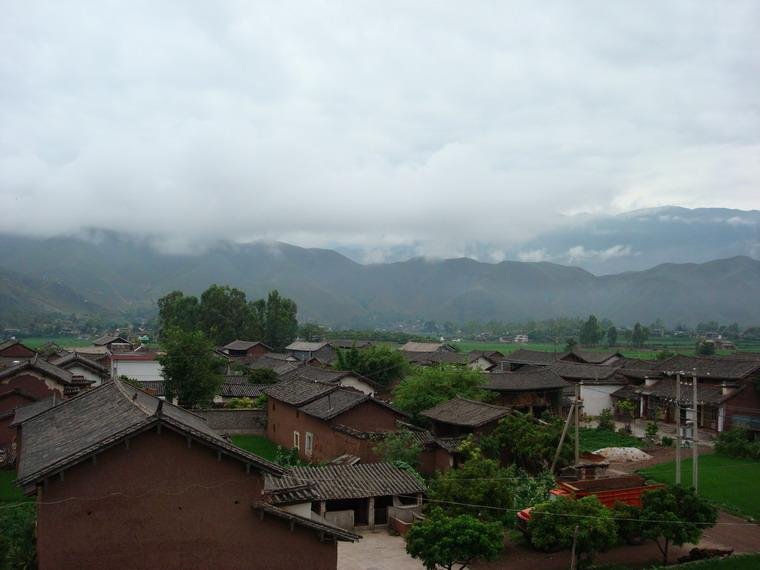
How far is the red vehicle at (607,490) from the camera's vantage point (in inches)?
862

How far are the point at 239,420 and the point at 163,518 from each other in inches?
1154

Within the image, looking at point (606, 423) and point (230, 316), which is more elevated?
point (230, 316)

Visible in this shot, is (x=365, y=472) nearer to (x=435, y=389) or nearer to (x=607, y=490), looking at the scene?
(x=607, y=490)

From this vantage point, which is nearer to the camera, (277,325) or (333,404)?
(333,404)

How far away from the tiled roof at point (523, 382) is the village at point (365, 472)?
A: 0.93 ft

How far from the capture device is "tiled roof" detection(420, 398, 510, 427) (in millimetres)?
31109

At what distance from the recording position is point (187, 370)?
44469 mm

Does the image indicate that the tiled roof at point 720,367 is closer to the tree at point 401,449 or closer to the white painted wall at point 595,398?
the white painted wall at point 595,398

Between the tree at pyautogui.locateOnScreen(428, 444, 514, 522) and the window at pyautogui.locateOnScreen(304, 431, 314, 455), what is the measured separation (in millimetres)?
11368

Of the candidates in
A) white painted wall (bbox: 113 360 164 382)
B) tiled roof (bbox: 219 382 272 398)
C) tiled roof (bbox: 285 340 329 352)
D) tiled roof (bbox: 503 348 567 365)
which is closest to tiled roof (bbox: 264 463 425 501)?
tiled roof (bbox: 219 382 272 398)

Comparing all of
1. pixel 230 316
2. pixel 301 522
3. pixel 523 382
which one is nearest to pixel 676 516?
pixel 301 522

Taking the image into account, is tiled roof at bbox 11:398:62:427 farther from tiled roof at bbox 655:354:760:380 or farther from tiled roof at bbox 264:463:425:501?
tiled roof at bbox 655:354:760:380

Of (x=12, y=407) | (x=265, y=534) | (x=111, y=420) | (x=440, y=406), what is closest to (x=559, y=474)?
(x=440, y=406)

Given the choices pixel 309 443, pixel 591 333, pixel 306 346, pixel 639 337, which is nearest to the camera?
pixel 309 443
